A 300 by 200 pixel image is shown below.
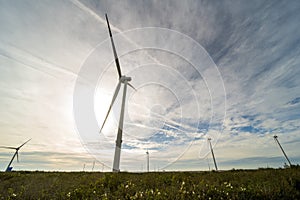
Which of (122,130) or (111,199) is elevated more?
(122,130)

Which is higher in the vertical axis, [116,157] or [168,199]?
[116,157]

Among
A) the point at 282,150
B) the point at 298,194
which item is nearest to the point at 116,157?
the point at 298,194

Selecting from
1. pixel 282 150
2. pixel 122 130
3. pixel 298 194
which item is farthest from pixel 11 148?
pixel 282 150

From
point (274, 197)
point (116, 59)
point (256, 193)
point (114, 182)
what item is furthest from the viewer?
point (116, 59)

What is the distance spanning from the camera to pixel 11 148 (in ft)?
160

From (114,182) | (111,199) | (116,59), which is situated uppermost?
(116,59)

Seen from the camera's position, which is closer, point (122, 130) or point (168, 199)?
point (168, 199)

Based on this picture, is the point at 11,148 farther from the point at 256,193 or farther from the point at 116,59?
the point at 256,193

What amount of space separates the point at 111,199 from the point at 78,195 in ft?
5.39

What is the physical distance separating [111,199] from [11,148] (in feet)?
205

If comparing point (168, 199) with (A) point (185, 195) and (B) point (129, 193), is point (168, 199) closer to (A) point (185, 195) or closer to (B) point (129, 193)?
(A) point (185, 195)

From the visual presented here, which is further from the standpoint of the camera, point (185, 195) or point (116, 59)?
point (116, 59)

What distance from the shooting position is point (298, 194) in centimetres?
477

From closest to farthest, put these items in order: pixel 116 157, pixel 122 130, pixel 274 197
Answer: pixel 274 197
pixel 116 157
pixel 122 130
